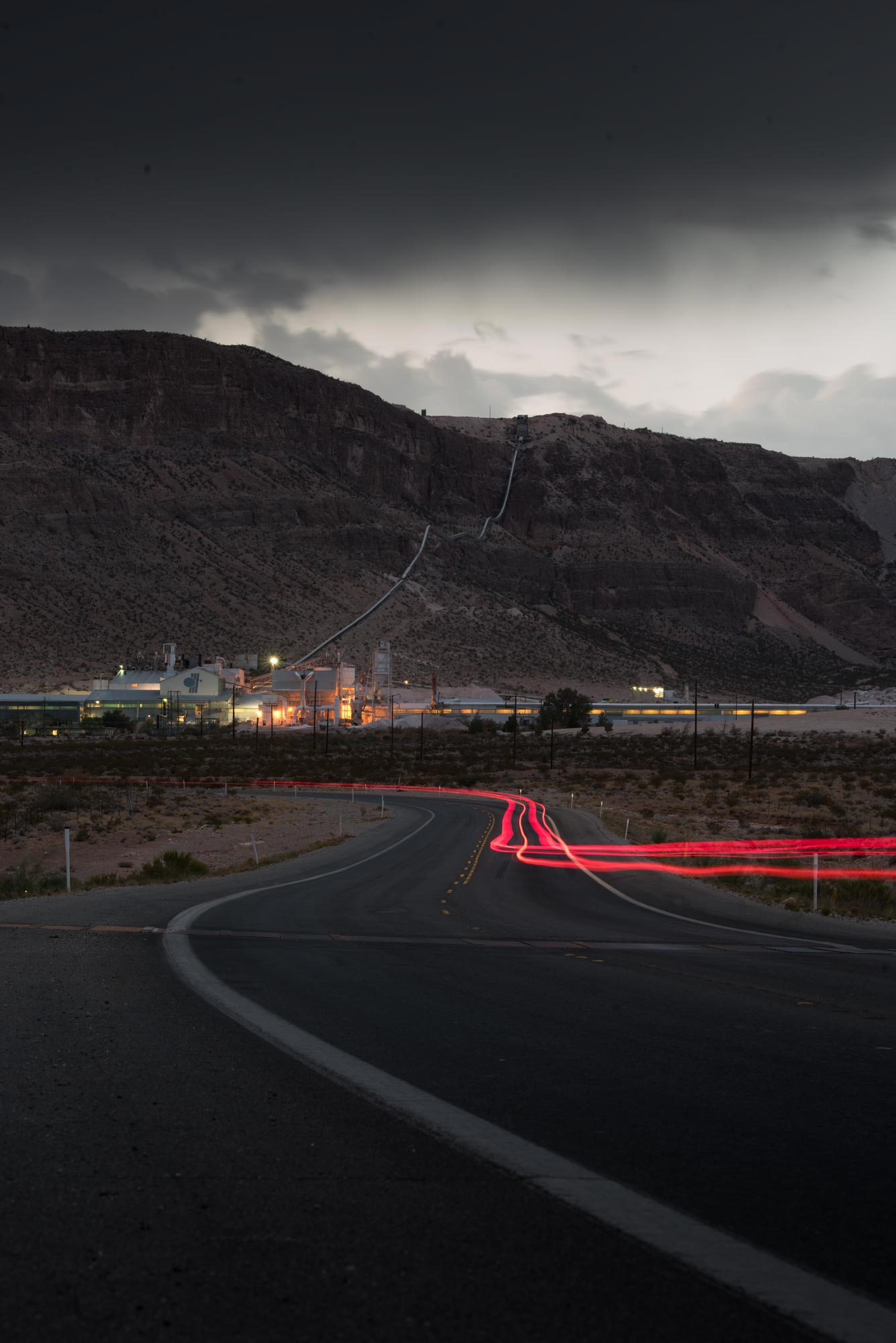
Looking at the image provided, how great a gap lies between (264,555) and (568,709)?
2071 inches

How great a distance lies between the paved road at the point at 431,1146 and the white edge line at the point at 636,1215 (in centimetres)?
2

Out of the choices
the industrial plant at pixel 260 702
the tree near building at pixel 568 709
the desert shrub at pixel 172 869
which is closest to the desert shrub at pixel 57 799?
the desert shrub at pixel 172 869

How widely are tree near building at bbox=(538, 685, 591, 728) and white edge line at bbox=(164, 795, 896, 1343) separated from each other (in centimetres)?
10882

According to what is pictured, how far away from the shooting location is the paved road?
292cm

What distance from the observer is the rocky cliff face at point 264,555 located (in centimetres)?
13150

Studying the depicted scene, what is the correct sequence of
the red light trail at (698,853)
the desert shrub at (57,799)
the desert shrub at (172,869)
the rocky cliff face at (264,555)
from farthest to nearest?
the rocky cliff face at (264,555)
the desert shrub at (57,799)
the red light trail at (698,853)
the desert shrub at (172,869)

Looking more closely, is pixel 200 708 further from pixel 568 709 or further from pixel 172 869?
pixel 172 869

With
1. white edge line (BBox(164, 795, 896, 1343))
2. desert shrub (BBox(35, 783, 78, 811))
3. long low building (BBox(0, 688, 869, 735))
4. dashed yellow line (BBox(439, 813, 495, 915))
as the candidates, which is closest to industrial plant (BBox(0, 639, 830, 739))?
long low building (BBox(0, 688, 869, 735))

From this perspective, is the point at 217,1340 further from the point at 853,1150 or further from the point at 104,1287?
the point at 853,1150

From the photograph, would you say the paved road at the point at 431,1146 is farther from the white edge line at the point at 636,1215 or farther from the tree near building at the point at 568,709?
the tree near building at the point at 568,709

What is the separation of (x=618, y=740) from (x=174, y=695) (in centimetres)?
4581

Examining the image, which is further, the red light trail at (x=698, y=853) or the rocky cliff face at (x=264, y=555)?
the rocky cliff face at (x=264, y=555)

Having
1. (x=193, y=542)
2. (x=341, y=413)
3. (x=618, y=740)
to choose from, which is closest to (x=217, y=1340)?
(x=618, y=740)

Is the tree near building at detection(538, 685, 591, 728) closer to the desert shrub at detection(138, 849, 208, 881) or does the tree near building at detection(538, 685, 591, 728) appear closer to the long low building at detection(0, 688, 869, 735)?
the long low building at detection(0, 688, 869, 735)
